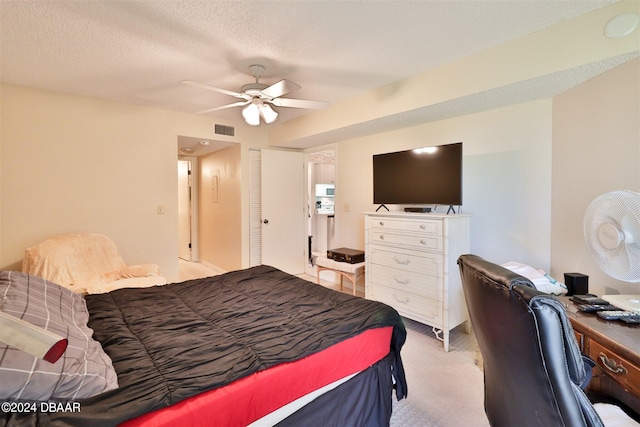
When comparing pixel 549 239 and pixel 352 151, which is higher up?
pixel 352 151

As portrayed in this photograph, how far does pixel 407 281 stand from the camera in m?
2.76

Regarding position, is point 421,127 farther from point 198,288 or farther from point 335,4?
point 198,288

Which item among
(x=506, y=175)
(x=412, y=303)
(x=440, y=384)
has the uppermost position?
(x=506, y=175)

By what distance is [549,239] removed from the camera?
245cm

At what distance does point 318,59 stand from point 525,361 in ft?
7.81

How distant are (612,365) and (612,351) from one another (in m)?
0.06

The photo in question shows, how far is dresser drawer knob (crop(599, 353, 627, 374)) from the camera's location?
1095mm

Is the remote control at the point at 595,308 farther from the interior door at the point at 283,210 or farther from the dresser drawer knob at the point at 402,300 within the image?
the interior door at the point at 283,210

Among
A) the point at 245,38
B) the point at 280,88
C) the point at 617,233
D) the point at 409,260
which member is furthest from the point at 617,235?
the point at 245,38

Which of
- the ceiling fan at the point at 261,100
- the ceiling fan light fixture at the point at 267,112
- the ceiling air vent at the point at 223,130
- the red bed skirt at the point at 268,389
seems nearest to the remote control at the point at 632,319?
the red bed skirt at the point at 268,389

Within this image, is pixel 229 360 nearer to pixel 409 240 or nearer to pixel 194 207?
pixel 409 240

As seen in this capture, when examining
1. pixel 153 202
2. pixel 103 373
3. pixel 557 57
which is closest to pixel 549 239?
pixel 557 57

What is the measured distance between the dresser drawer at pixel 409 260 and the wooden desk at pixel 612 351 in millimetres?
1070

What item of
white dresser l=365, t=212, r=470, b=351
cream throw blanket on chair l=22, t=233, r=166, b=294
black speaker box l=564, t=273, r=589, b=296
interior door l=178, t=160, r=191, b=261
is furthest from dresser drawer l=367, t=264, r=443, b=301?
interior door l=178, t=160, r=191, b=261
